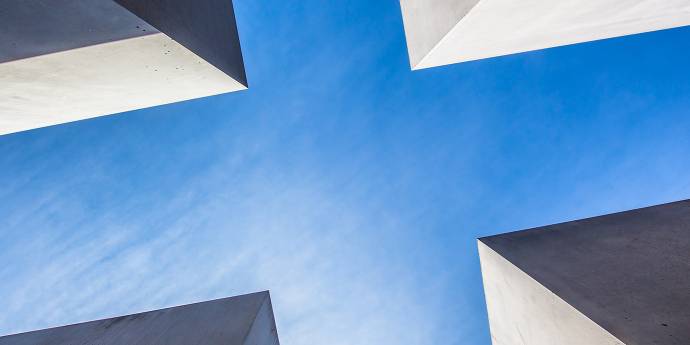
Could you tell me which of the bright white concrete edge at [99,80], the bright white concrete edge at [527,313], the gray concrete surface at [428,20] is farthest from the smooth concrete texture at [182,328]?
the gray concrete surface at [428,20]

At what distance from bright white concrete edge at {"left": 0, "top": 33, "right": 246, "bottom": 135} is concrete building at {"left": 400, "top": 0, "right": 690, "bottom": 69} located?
225 centimetres

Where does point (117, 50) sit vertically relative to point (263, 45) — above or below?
below

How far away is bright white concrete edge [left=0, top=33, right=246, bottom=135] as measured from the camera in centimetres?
265

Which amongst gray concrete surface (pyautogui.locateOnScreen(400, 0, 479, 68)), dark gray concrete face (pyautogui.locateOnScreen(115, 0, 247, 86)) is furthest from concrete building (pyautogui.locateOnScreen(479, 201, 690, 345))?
dark gray concrete face (pyautogui.locateOnScreen(115, 0, 247, 86))

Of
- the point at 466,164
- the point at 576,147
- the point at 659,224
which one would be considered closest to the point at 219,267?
the point at 466,164

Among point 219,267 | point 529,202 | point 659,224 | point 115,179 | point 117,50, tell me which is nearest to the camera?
point 117,50

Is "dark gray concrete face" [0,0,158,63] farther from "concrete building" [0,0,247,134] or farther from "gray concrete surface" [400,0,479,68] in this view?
"gray concrete surface" [400,0,479,68]

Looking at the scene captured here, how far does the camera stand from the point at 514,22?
344cm

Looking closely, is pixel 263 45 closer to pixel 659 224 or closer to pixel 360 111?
pixel 360 111

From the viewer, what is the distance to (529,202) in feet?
29.6

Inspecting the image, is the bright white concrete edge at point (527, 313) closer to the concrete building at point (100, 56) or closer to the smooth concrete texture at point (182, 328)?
the smooth concrete texture at point (182, 328)

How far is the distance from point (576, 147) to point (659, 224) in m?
6.45

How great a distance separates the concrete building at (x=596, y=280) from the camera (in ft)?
7.08

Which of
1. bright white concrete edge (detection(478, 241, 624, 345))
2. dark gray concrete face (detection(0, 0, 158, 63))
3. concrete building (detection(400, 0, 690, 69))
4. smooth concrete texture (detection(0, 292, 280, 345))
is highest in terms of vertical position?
concrete building (detection(400, 0, 690, 69))
